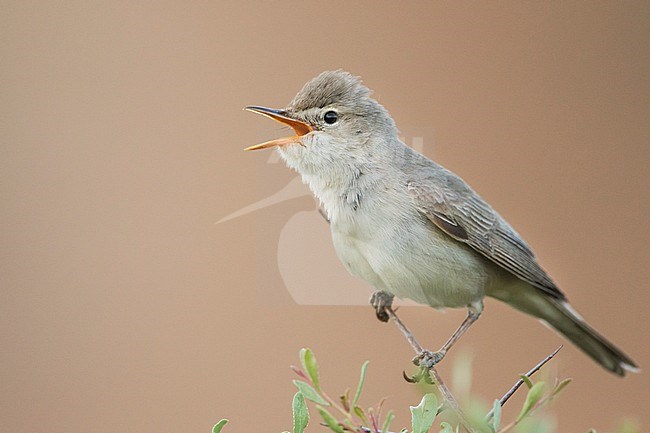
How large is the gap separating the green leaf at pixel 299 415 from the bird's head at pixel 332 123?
640 millimetres

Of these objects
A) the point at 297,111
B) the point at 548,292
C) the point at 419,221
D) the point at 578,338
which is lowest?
the point at 578,338

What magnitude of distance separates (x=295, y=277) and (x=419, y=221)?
32cm

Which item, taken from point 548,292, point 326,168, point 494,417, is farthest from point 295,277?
point 494,417

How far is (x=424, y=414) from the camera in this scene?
51 centimetres

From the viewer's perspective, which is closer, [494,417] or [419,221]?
[494,417]

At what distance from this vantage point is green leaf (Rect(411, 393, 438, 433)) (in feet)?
1.64

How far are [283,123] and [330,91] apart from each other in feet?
0.33

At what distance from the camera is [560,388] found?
0.48 meters

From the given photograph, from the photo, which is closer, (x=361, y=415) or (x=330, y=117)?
(x=361, y=415)

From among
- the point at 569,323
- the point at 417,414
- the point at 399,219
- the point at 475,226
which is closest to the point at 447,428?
the point at 417,414

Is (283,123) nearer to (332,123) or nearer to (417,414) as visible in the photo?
(332,123)

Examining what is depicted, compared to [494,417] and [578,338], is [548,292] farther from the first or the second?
[494,417]

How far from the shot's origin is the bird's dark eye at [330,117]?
124 cm

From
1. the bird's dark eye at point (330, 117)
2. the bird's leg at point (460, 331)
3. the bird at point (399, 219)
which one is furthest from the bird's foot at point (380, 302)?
the bird's dark eye at point (330, 117)
